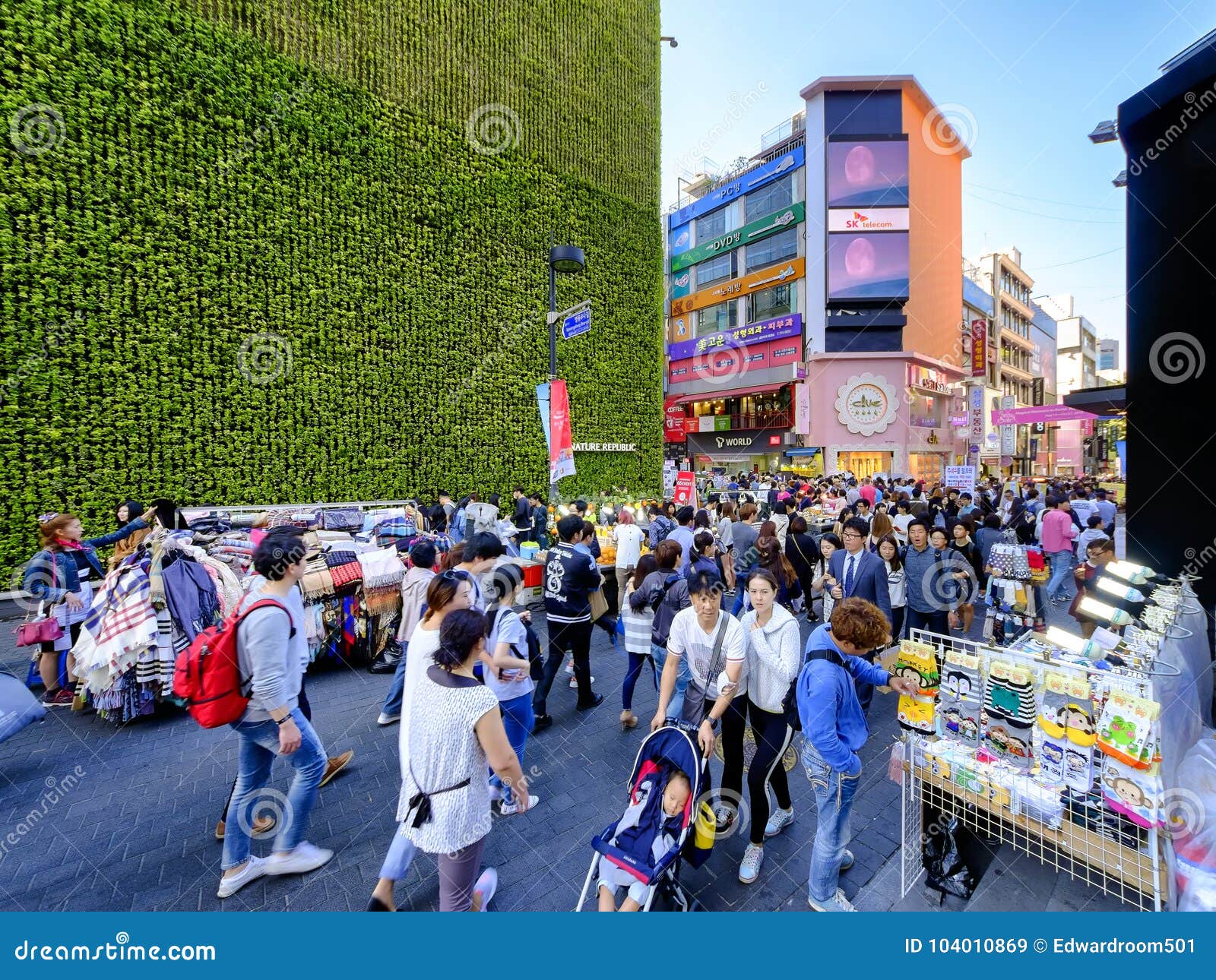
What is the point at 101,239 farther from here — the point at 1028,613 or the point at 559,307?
the point at 1028,613

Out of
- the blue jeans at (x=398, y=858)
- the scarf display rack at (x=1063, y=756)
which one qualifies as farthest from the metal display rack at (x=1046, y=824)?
the blue jeans at (x=398, y=858)

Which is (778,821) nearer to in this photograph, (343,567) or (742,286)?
(343,567)

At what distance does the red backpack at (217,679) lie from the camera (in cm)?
257

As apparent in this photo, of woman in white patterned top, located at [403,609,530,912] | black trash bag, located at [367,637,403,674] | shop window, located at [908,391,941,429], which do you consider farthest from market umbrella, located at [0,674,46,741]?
shop window, located at [908,391,941,429]

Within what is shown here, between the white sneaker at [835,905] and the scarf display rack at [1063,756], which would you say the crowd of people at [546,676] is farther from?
the scarf display rack at [1063,756]

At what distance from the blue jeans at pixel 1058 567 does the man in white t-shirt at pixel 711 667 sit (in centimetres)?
751

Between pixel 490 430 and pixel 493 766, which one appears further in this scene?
pixel 490 430

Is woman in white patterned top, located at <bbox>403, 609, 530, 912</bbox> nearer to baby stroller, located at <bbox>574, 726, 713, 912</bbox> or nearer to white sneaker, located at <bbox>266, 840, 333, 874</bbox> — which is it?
baby stroller, located at <bbox>574, 726, 713, 912</bbox>

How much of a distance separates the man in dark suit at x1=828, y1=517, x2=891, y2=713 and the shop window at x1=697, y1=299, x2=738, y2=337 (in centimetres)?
2847

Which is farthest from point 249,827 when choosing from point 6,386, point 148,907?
point 6,386

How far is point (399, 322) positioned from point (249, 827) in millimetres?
11065

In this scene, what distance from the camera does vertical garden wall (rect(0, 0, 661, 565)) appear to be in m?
7.91

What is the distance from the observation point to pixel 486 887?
267 cm

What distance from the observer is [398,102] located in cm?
1176
